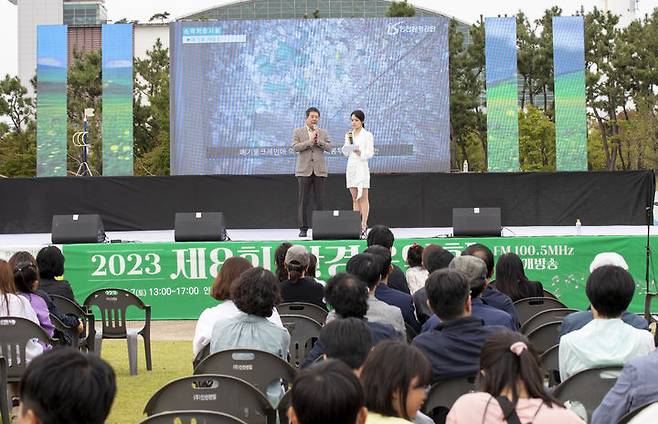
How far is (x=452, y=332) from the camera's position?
12.1 ft

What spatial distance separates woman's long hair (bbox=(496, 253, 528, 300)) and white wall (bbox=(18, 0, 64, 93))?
6632 cm

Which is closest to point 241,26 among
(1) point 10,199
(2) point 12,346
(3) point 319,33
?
(3) point 319,33

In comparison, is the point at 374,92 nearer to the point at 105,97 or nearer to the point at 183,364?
the point at 105,97

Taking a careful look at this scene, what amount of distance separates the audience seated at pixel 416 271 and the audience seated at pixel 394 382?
3.92 metres

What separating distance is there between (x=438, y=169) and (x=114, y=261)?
7.17 meters

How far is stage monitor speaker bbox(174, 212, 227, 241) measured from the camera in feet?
34.1

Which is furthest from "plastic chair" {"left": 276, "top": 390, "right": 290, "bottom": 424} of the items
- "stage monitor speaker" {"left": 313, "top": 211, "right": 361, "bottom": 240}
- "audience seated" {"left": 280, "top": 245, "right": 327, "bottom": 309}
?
"stage monitor speaker" {"left": 313, "top": 211, "right": 361, "bottom": 240}

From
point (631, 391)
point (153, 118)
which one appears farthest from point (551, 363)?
point (153, 118)

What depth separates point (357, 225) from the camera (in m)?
10.1

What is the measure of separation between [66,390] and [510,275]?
15.0 feet

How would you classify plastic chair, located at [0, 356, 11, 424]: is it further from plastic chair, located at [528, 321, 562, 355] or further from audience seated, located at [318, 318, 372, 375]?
plastic chair, located at [528, 321, 562, 355]

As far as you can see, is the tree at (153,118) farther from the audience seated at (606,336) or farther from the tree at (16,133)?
the audience seated at (606,336)

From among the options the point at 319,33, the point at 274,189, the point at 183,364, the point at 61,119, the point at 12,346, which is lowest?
the point at 183,364

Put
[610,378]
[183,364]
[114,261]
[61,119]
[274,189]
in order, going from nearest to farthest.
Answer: [610,378], [183,364], [114,261], [274,189], [61,119]
